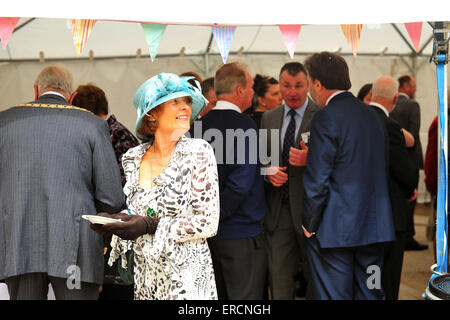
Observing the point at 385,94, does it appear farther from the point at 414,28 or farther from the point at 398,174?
the point at 414,28

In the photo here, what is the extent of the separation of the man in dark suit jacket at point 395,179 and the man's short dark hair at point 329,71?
38cm

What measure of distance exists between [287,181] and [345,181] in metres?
0.55

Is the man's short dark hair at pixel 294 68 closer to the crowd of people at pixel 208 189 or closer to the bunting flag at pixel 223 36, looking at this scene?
the crowd of people at pixel 208 189

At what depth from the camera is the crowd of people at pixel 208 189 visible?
8.34 ft

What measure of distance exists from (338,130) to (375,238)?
26.0 inches

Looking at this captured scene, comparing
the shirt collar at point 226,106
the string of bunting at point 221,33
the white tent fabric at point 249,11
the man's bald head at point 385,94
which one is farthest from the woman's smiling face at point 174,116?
the man's bald head at point 385,94

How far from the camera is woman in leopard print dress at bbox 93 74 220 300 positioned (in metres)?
2.48

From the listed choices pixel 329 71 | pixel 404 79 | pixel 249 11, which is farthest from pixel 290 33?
pixel 404 79

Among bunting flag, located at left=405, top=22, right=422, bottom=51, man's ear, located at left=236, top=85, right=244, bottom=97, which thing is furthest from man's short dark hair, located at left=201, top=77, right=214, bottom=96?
bunting flag, located at left=405, top=22, right=422, bottom=51
